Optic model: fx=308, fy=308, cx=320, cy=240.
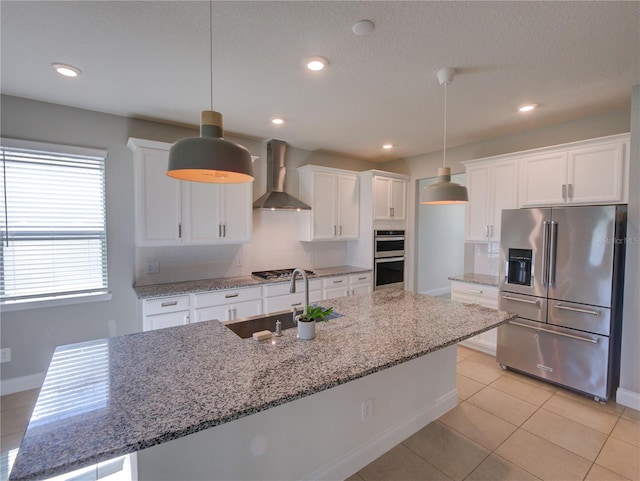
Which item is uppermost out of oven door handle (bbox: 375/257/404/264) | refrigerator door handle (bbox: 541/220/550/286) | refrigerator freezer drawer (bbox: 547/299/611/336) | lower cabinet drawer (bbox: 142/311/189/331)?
refrigerator door handle (bbox: 541/220/550/286)

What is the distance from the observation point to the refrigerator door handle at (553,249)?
2.91 meters

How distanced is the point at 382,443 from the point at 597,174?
3063 millimetres

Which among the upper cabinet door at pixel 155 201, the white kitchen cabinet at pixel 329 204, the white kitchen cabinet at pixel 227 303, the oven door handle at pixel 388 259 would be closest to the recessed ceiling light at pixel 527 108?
the white kitchen cabinet at pixel 329 204

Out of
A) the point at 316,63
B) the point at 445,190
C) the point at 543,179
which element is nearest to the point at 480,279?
the point at 543,179

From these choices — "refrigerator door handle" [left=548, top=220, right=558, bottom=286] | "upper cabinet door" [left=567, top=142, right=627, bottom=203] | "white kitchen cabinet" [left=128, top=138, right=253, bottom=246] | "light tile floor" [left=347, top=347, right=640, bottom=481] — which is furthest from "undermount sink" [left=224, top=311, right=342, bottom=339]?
"upper cabinet door" [left=567, top=142, right=627, bottom=203]

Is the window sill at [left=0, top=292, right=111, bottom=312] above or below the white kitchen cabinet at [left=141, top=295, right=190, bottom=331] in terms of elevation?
above

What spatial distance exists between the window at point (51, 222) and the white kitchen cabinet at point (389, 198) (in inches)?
132

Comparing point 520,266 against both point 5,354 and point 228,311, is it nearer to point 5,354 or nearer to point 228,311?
point 228,311

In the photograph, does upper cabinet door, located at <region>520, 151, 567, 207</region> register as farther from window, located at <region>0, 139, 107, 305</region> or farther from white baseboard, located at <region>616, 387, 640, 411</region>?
window, located at <region>0, 139, 107, 305</region>

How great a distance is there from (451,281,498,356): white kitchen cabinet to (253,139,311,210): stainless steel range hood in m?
2.19

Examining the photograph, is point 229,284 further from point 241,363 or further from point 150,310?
point 241,363

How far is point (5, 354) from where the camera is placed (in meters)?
2.75

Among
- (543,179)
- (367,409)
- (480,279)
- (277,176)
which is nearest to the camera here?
(367,409)

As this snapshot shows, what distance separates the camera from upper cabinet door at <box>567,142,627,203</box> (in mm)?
2760
